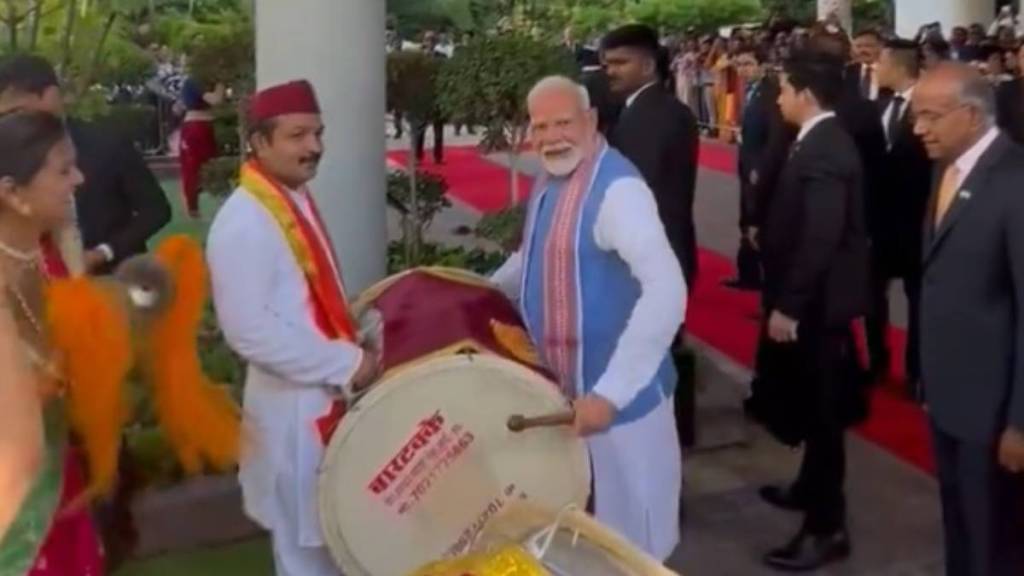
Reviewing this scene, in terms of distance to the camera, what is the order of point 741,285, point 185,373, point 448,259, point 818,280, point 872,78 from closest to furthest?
1. point 185,373
2. point 818,280
3. point 448,259
4. point 872,78
5. point 741,285

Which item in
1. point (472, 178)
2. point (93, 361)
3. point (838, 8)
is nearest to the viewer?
point (93, 361)

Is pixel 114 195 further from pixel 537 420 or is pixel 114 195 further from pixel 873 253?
pixel 873 253

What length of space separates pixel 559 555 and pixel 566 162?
1318 millimetres

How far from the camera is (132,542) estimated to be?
130 inches

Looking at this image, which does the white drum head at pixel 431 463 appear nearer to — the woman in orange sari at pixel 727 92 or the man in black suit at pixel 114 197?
the man in black suit at pixel 114 197

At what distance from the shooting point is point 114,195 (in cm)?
501

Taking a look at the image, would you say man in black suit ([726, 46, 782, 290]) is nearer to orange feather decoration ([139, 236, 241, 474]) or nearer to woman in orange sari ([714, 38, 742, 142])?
orange feather decoration ([139, 236, 241, 474])

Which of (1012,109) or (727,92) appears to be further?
A: (727,92)

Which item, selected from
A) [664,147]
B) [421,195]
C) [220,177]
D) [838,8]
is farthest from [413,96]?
[838,8]

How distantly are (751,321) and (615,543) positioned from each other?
258 inches

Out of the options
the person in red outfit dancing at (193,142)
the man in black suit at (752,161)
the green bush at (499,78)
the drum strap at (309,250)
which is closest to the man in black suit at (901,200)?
the man in black suit at (752,161)

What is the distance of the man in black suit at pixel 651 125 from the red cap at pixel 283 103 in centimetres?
228

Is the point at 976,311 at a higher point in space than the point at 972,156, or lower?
lower

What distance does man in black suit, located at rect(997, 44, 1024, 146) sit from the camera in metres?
6.51
